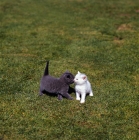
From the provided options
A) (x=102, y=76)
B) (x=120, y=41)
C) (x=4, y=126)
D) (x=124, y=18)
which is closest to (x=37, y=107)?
(x=4, y=126)

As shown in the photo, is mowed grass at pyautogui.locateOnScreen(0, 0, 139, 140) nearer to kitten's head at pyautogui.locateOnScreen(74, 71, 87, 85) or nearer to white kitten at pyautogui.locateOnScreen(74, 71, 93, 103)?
white kitten at pyautogui.locateOnScreen(74, 71, 93, 103)

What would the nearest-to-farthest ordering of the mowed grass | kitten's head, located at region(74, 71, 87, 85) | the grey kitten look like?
the mowed grass, kitten's head, located at region(74, 71, 87, 85), the grey kitten

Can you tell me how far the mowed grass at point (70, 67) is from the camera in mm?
8641

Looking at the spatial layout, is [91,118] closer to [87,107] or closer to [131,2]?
[87,107]

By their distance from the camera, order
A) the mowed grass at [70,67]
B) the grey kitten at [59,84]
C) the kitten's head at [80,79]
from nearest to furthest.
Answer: the mowed grass at [70,67], the kitten's head at [80,79], the grey kitten at [59,84]

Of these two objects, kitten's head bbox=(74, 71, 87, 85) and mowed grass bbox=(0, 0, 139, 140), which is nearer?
mowed grass bbox=(0, 0, 139, 140)

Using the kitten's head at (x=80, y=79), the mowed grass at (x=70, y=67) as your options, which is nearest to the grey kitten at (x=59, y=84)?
the kitten's head at (x=80, y=79)

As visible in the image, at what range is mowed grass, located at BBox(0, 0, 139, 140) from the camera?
28.3 ft

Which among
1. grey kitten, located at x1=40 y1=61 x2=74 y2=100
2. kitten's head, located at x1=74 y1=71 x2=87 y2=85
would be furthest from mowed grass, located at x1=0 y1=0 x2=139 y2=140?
kitten's head, located at x1=74 y1=71 x2=87 y2=85

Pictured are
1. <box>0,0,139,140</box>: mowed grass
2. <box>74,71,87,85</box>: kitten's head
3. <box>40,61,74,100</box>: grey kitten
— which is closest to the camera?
<box>0,0,139,140</box>: mowed grass

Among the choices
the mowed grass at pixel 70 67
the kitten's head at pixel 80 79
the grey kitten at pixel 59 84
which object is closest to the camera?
the mowed grass at pixel 70 67

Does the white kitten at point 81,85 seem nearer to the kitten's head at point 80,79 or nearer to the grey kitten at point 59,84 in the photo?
the kitten's head at point 80,79

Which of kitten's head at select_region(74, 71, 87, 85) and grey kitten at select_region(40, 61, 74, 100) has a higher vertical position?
kitten's head at select_region(74, 71, 87, 85)

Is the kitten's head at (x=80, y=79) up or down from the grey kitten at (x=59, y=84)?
up
